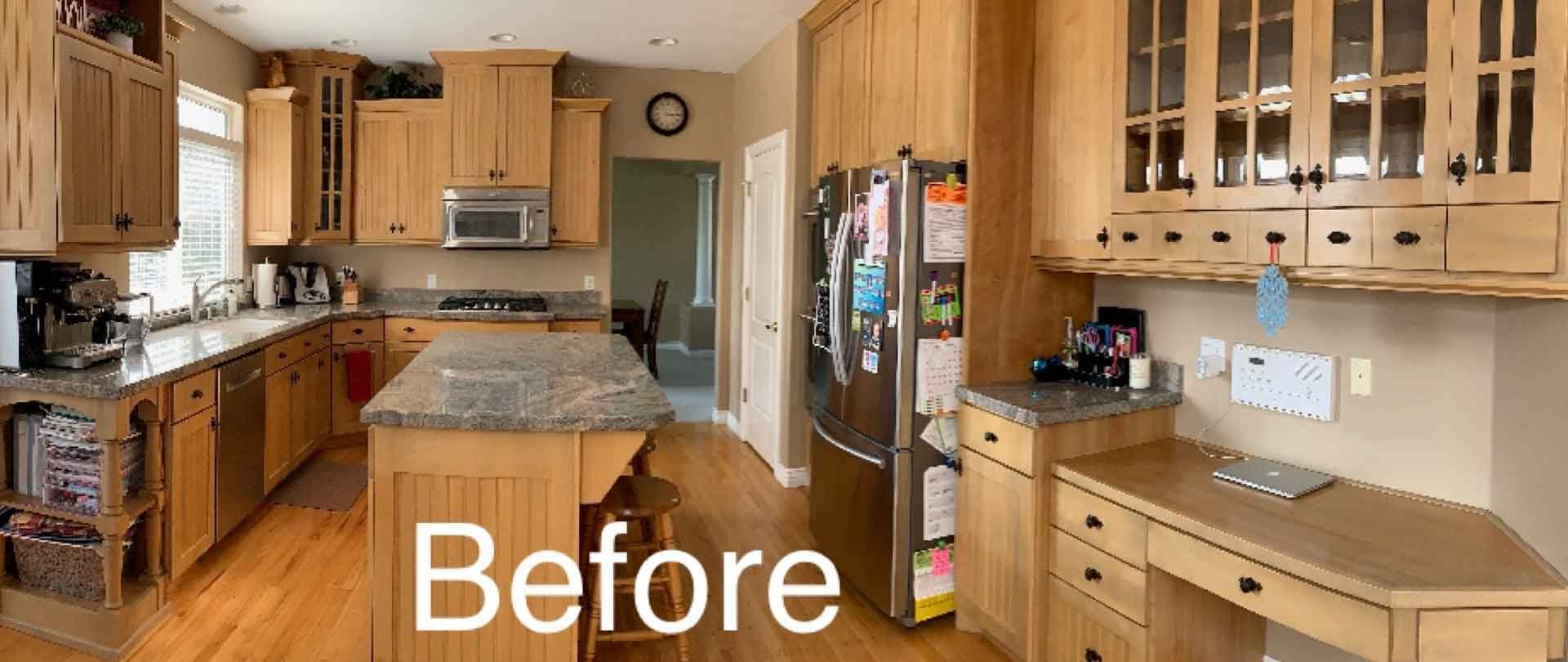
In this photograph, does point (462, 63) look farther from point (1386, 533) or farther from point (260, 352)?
point (1386, 533)

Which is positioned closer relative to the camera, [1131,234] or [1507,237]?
[1507,237]

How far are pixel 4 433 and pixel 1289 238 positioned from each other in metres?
3.90

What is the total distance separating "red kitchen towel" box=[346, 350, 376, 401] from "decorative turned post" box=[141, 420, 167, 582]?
7.92 feet

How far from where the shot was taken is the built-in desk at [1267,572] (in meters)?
1.75

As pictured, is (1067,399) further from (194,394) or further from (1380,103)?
(194,394)

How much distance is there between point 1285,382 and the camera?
258cm

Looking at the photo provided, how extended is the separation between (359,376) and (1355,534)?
524cm

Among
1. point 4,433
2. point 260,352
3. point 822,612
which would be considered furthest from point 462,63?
point 822,612

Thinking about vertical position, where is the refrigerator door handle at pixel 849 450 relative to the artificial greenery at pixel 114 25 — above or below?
below

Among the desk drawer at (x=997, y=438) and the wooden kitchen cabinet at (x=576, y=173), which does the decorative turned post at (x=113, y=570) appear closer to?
the desk drawer at (x=997, y=438)

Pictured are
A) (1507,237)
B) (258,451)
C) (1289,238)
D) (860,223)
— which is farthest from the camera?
(258,451)

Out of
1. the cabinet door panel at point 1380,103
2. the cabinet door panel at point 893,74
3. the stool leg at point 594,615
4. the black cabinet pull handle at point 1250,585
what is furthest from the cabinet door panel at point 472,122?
the black cabinet pull handle at point 1250,585

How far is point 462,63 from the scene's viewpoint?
5891 millimetres

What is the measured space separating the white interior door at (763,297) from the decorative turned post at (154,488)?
287 cm
